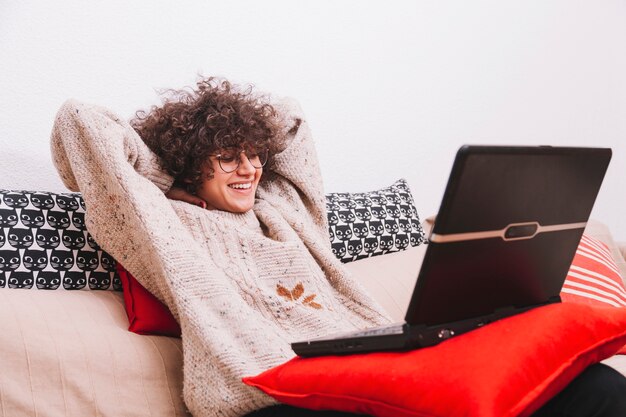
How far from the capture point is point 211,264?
4.26 ft

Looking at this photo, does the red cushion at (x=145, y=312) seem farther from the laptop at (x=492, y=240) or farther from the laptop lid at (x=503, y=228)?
the laptop lid at (x=503, y=228)

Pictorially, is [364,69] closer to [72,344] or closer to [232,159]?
[232,159]

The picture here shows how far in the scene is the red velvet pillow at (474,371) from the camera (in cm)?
81

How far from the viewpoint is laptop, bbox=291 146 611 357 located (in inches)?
32.6

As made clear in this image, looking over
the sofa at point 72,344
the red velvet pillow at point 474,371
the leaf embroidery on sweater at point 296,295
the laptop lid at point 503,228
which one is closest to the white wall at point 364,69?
the sofa at point 72,344

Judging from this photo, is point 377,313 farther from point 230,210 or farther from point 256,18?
point 256,18

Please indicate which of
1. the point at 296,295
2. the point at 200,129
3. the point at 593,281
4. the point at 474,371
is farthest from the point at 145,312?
the point at 593,281

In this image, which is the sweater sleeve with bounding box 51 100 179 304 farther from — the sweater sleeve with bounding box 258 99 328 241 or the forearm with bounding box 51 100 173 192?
the sweater sleeve with bounding box 258 99 328 241

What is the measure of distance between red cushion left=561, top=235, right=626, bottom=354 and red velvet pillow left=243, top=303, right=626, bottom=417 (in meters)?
0.74

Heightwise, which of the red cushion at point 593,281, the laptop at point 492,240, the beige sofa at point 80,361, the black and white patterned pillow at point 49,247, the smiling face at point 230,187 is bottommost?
the beige sofa at point 80,361

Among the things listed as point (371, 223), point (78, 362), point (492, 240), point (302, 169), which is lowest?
point (78, 362)

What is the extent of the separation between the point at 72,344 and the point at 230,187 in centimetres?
49

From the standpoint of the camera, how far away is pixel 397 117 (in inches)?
90.7

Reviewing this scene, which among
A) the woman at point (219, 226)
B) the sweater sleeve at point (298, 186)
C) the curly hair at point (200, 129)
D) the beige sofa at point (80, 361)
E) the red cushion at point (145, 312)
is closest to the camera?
the beige sofa at point (80, 361)
